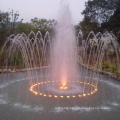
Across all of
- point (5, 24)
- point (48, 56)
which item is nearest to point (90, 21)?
point (48, 56)

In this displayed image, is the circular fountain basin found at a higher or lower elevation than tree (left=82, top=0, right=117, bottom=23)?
lower

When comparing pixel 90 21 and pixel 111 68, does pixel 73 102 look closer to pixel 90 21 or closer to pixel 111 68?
pixel 111 68

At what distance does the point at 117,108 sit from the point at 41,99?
9.67 feet

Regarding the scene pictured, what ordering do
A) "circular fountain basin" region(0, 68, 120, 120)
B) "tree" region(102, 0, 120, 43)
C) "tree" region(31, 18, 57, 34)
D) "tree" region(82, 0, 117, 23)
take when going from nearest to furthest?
"circular fountain basin" region(0, 68, 120, 120)
"tree" region(102, 0, 120, 43)
"tree" region(82, 0, 117, 23)
"tree" region(31, 18, 57, 34)

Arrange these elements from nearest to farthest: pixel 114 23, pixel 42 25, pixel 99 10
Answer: pixel 114 23 < pixel 99 10 < pixel 42 25

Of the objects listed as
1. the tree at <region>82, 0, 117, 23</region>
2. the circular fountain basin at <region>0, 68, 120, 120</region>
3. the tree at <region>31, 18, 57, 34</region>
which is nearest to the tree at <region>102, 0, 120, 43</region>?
the tree at <region>82, 0, 117, 23</region>

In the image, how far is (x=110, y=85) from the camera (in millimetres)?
11078

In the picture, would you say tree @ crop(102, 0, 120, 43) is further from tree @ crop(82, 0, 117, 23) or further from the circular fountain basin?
the circular fountain basin

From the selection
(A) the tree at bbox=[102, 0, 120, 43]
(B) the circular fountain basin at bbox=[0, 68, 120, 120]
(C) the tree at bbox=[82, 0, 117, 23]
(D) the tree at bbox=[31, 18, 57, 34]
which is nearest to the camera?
(B) the circular fountain basin at bbox=[0, 68, 120, 120]

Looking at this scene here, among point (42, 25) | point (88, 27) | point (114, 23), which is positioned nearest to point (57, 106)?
point (114, 23)

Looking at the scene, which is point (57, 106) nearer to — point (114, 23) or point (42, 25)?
point (114, 23)

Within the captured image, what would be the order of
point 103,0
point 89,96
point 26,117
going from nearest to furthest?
point 26,117 < point 89,96 < point 103,0

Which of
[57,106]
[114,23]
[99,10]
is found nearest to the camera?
[57,106]

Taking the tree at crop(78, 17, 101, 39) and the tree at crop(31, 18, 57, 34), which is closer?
the tree at crop(78, 17, 101, 39)
